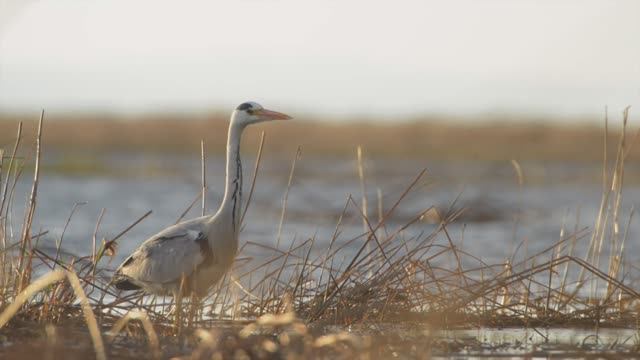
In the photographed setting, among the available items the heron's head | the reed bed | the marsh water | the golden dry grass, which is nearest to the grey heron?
the heron's head

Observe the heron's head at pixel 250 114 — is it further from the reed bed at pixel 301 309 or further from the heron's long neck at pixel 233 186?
the reed bed at pixel 301 309

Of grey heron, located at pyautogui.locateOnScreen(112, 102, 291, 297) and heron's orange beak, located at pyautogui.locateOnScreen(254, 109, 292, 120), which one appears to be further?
heron's orange beak, located at pyautogui.locateOnScreen(254, 109, 292, 120)

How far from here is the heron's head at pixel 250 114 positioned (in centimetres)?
792

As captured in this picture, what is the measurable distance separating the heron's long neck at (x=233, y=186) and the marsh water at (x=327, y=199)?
91.3 inches

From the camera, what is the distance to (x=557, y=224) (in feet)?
57.7

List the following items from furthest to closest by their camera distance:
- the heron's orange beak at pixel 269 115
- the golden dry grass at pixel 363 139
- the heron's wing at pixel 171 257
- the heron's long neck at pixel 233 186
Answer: the golden dry grass at pixel 363 139, the heron's orange beak at pixel 269 115, the heron's long neck at pixel 233 186, the heron's wing at pixel 171 257

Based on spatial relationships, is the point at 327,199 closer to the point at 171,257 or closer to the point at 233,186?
the point at 233,186

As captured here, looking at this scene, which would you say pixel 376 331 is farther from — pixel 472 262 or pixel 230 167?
pixel 472 262

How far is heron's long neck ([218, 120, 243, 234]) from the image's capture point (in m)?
7.77

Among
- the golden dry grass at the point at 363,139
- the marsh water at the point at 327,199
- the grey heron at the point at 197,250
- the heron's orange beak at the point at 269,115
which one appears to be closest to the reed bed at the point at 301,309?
the grey heron at the point at 197,250

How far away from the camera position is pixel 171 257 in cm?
767

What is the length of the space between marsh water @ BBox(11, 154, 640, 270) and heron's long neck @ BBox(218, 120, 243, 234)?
7.61 feet

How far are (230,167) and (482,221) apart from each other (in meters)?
10.1

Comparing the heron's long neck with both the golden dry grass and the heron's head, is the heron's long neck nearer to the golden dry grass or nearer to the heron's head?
the heron's head
